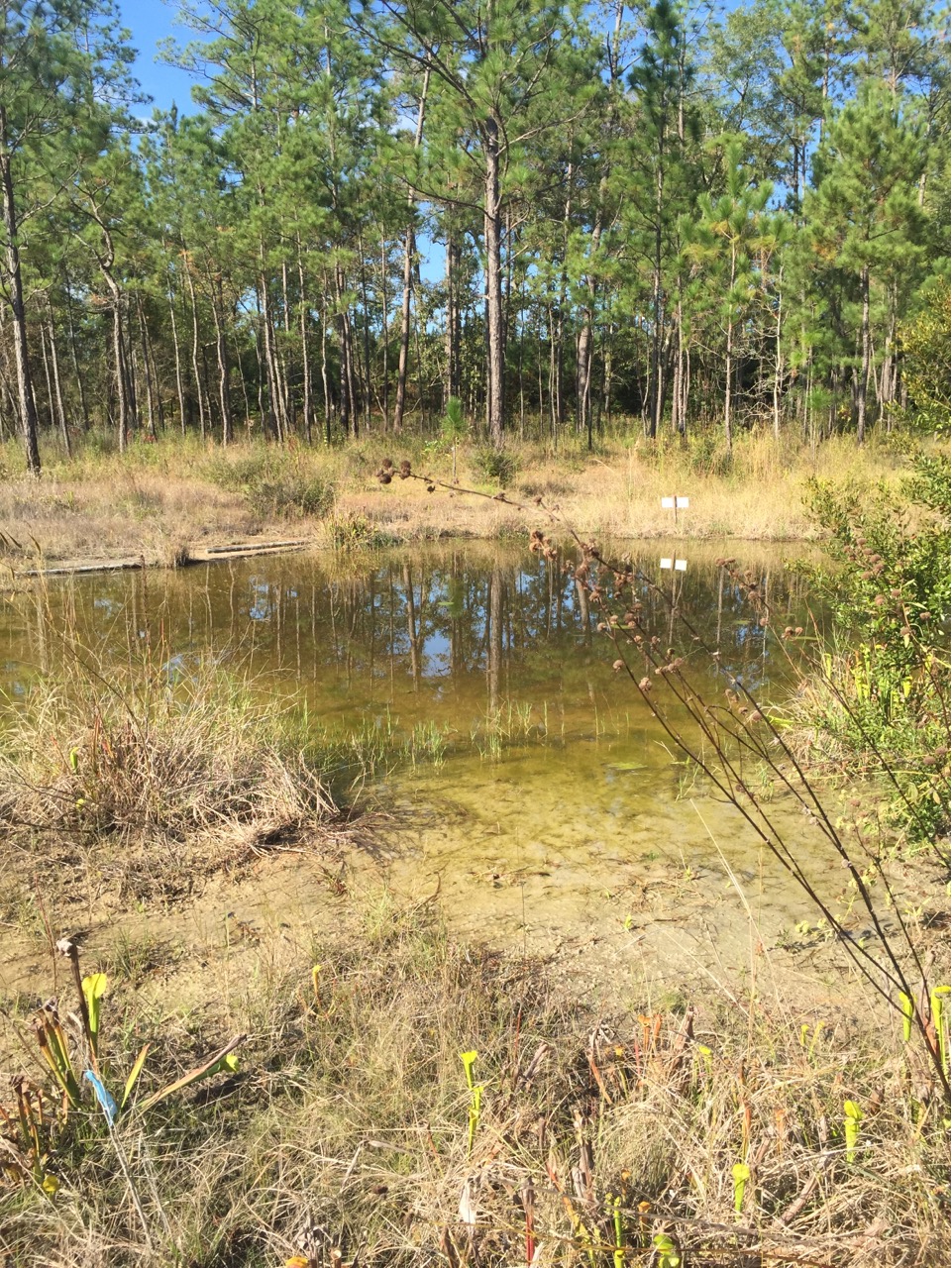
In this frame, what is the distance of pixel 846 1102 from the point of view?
1.45 metres

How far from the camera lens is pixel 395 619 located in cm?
745

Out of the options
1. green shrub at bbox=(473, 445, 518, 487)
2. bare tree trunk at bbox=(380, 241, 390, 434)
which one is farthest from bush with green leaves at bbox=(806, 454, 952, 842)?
bare tree trunk at bbox=(380, 241, 390, 434)

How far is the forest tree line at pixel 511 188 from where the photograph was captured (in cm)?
1611

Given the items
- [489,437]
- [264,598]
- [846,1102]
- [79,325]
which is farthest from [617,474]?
[79,325]

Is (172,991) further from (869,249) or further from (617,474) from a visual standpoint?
(869,249)

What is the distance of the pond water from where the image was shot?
2.89 meters

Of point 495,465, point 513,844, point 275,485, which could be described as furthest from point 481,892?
point 495,465

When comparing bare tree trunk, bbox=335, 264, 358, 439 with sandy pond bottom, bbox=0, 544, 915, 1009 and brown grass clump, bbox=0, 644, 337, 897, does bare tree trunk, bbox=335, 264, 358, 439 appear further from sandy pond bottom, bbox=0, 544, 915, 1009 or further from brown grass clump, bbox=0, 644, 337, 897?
brown grass clump, bbox=0, 644, 337, 897

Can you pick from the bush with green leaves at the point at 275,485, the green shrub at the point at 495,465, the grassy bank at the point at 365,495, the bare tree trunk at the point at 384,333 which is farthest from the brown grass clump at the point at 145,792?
the bare tree trunk at the point at 384,333

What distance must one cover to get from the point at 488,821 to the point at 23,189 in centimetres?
2156

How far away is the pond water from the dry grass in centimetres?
49

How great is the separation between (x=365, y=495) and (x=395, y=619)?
7.81 m

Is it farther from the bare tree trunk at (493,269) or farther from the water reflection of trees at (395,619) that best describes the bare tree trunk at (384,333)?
the water reflection of trees at (395,619)

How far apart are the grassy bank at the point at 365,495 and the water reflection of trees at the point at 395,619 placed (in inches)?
71.6
